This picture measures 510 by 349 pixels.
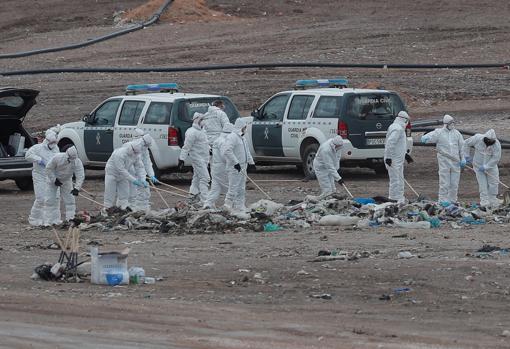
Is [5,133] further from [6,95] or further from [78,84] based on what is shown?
[78,84]

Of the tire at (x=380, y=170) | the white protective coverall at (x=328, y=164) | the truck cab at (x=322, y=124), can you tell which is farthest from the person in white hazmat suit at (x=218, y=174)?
the tire at (x=380, y=170)

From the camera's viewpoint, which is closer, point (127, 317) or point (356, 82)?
point (127, 317)

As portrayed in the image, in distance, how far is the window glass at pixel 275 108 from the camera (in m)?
28.5

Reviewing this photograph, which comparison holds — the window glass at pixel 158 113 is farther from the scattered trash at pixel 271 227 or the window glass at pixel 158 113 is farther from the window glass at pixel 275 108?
the scattered trash at pixel 271 227

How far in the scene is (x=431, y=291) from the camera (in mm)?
15203

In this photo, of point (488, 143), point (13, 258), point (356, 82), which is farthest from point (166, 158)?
point (356, 82)

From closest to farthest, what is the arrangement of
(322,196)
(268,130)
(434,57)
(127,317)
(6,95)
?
(127,317) < (322,196) < (6,95) < (268,130) < (434,57)

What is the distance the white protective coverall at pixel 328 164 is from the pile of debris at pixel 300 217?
1.55 meters

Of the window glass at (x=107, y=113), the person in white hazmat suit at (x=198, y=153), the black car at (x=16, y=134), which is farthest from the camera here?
the window glass at (x=107, y=113)

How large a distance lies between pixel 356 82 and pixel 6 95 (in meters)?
13.7

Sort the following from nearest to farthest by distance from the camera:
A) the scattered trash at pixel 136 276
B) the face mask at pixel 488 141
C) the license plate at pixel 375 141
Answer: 1. the scattered trash at pixel 136 276
2. the face mask at pixel 488 141
3. the license plate at pixel 375 141

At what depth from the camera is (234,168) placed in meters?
23.2

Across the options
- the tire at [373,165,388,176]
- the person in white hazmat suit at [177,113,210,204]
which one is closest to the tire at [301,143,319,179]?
the tire at [373,165,388,176]

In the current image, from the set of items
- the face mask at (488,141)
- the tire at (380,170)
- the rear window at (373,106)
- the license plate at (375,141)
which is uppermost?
the rear window at (373,106)
